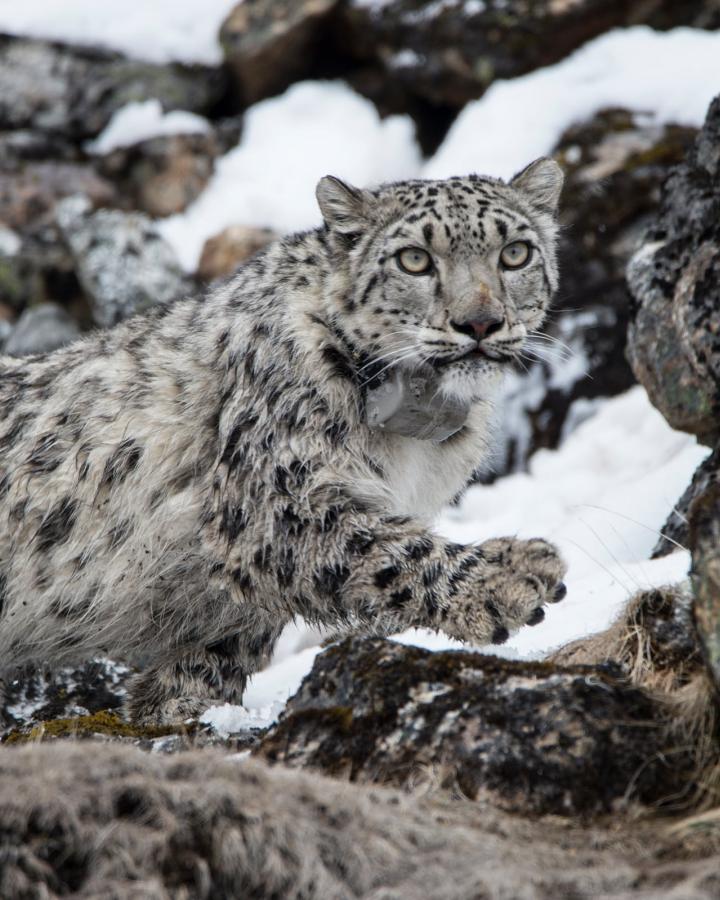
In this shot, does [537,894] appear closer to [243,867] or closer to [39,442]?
[243,867]

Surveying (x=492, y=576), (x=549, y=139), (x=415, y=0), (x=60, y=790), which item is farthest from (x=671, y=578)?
(x=415, y=0)

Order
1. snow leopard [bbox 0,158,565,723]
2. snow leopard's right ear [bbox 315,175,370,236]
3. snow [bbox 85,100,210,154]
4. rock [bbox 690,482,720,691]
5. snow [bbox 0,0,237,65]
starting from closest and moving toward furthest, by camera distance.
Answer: rock [bbox 690,482,720,691], snow leopard [bbox 0,158,565,723], snow leopard's right ear [bbox 315,175,370,236], snow [bbox 85,100,210,154], snow [bbox 0,0,237,65]

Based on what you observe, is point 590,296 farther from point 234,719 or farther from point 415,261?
point 234,719

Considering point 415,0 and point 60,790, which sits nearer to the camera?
point 60,790

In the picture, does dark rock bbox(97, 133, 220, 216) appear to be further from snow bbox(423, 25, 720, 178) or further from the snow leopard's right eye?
the snow leopard's right eye

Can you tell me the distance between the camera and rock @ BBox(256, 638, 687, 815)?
4625mm

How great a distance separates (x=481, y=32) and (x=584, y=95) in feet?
6.45

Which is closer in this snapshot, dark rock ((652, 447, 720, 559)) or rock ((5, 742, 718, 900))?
rock ((5, 742, 718, 900))

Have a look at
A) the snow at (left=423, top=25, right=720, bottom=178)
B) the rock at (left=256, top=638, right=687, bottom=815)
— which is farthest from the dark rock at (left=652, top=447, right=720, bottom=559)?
the snow at (left=423, top=25, right=720, bottom=178)

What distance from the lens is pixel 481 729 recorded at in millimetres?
4840

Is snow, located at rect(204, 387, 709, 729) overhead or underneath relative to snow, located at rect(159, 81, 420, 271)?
underneath

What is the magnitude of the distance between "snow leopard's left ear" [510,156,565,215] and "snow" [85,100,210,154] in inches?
482

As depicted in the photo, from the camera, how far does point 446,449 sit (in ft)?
25.5

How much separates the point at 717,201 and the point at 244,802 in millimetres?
5894
